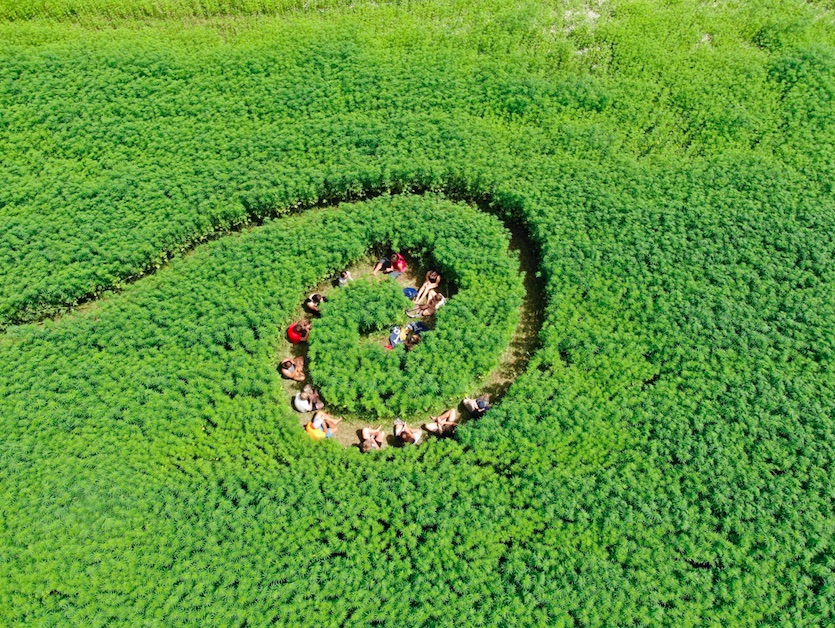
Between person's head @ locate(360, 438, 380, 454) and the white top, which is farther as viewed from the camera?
the white top

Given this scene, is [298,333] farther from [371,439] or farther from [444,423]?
[444,423]

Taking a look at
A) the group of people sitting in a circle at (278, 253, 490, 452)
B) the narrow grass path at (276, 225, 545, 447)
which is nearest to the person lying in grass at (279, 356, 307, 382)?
the group of people sitting in a circle at (278, 253, 490, 452)

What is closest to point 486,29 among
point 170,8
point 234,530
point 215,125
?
point 215,125

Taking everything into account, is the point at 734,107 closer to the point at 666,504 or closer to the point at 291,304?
the point at 666,504

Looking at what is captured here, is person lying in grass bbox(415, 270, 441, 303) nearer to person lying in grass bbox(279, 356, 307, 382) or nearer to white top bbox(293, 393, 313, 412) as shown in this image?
person lying in grass bbox(279, 356, 307, 382)

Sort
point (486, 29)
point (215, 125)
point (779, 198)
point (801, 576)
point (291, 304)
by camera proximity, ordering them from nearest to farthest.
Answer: point (801, 576) < point (291, 304) < point (779, 198) < point (215, 125) < point (486, 29)

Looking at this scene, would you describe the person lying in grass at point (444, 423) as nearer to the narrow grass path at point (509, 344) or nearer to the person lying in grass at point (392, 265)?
the narrow grass path at point (509, 344)
